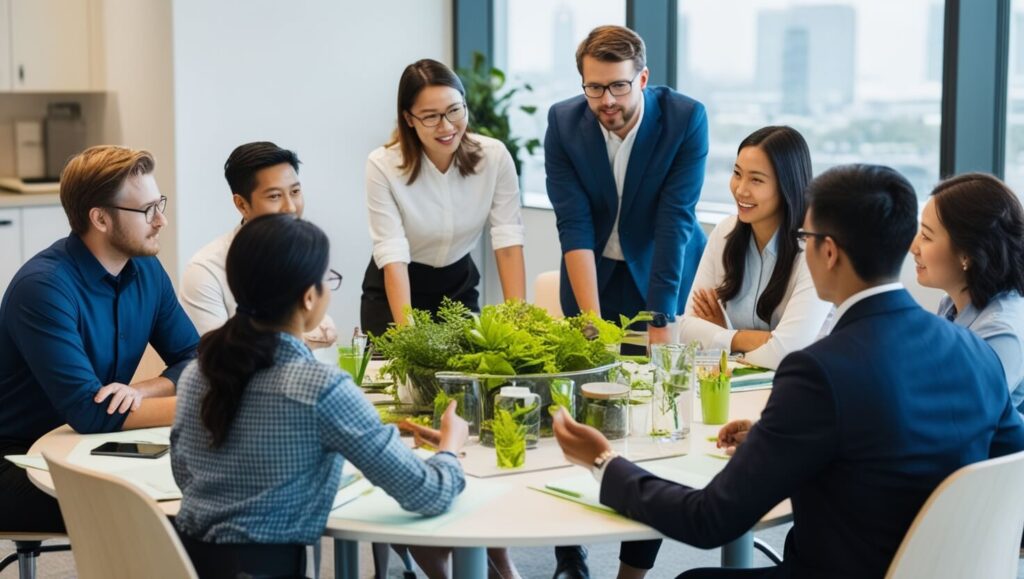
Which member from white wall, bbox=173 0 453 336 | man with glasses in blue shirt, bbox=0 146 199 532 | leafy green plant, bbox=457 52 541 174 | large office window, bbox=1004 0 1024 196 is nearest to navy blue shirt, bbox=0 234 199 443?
man with glasses in blue shirt, bbox=0 146 199 532

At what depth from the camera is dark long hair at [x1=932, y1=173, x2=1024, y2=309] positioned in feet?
8.34

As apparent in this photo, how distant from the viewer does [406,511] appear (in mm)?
1993

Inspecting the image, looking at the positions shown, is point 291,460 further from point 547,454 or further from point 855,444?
point 855,444

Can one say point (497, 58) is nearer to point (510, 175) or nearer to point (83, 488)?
point (510, 175)

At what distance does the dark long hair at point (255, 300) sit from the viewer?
6.23ft

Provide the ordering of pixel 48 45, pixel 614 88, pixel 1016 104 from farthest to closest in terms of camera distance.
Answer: pixel 48 45, pixel 1016 104, pixel 614 88

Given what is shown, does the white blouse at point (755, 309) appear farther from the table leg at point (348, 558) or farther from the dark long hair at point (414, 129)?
the table leg at point (348, 558)

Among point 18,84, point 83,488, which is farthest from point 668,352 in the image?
point 18,84

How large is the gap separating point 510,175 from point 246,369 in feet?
6.44

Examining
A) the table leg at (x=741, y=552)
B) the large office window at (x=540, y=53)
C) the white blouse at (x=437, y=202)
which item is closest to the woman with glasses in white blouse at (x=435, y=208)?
the white blouse at (x=437, y=202)

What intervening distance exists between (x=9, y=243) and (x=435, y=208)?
2658mm

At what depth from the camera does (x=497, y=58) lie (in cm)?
627

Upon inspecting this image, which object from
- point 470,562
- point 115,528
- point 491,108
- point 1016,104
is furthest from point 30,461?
point 491,108

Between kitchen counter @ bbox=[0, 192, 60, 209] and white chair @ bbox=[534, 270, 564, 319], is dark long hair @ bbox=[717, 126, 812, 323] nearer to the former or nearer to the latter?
white chair @ bbox=[534, 270, 564, 319]
